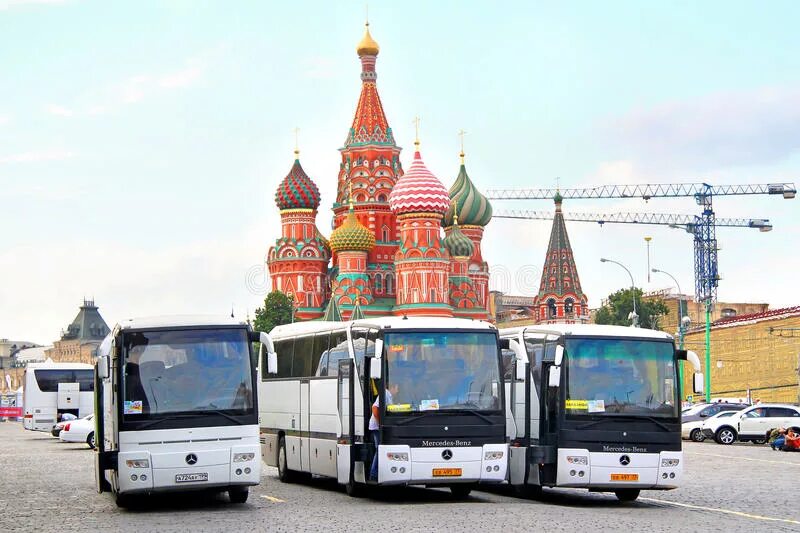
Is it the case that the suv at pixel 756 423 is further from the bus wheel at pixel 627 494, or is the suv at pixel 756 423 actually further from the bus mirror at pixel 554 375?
the bus mirror at pixel 554 375

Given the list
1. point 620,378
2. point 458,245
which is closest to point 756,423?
point 620,378

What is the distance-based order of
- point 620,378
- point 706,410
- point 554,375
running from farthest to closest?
point 706,410 → point 620,378 → point 554,375

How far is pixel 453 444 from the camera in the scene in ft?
70.9

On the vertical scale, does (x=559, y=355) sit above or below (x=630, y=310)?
below

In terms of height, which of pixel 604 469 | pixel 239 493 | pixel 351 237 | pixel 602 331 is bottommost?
pixel 239 493

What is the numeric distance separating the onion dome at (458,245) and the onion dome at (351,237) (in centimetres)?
711

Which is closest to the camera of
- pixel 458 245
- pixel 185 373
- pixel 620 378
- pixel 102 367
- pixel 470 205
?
pixel 102 367

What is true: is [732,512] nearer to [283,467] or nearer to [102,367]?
A: [102,367]

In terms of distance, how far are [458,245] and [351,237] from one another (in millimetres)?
9565

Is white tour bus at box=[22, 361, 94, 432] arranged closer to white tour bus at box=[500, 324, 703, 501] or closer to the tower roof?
white tour bus at box=[500, 324, 703, 501]

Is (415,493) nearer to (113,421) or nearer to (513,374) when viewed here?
(513,374)

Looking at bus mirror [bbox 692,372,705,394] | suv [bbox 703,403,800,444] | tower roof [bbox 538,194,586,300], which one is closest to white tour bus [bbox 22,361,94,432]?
suv [bbox 703,403,800,444]

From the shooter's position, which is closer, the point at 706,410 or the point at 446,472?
the point at 446,472

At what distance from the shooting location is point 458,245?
11925 centimetres
